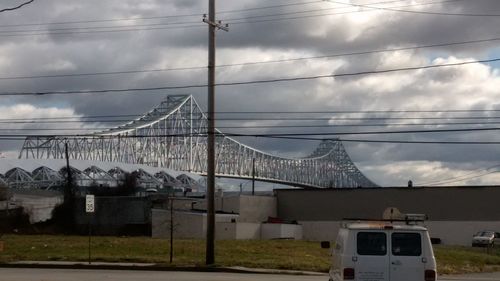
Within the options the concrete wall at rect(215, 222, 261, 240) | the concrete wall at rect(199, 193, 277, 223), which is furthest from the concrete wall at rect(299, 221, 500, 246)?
the concrete wall at rect(215, 222, 261, 240)

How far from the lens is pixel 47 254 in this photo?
3456 centimetres

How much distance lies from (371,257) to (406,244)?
0.72 meters

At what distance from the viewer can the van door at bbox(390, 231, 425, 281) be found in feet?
44.7

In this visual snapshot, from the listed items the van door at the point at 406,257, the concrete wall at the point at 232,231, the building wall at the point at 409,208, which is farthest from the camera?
the building wall at the point at 409,208

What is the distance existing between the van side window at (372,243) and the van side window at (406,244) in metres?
0.19

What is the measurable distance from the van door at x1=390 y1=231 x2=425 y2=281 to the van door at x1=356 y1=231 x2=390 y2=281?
13cm

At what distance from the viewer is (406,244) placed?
1386 cm

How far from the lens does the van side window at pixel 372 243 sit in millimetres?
13812

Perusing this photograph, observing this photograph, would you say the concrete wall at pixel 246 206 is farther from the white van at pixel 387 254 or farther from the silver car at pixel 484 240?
the white van at pixel 387 254

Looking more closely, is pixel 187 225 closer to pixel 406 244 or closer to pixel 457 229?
pixel 457 229

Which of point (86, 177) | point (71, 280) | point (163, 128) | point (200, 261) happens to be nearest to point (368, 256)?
point (71, 280)

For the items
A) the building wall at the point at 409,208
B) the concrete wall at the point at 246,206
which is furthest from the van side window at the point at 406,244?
the concrete wall at the point at 246,206

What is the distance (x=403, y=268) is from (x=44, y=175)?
139 metres

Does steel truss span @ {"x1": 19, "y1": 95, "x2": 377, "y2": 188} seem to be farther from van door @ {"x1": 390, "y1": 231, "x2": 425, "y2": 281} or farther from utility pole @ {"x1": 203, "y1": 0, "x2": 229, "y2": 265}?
van door @ {"x1": 390, "y1": 231, "x2": 425, "y2": 281}
